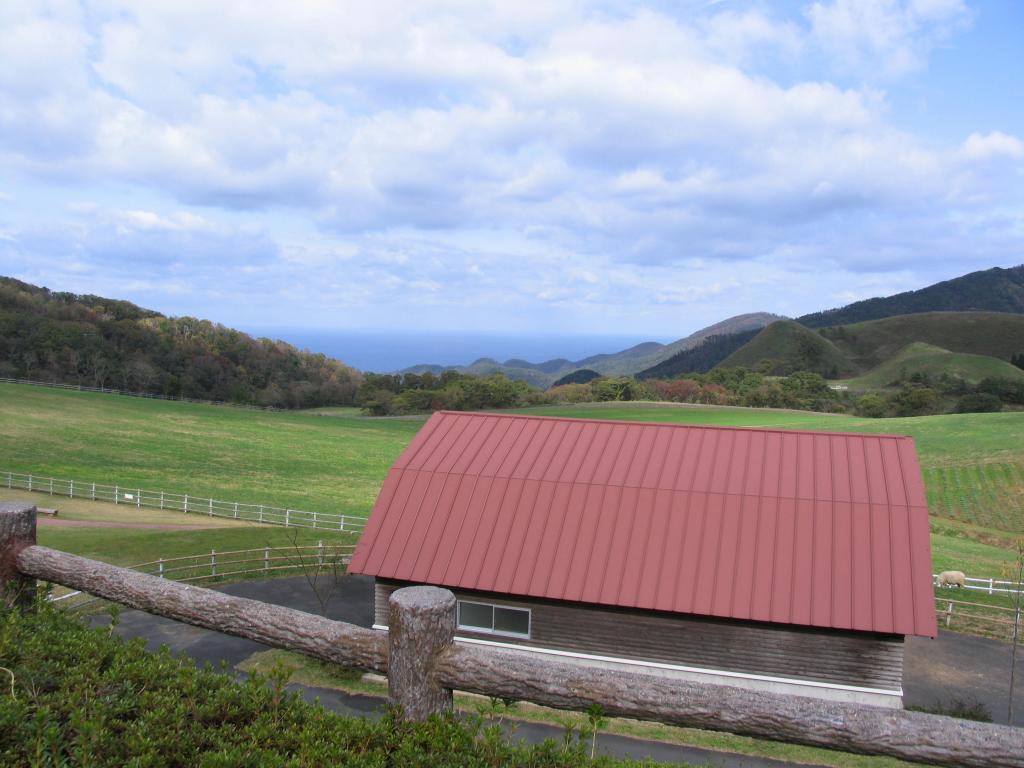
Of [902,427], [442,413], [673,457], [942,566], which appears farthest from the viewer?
[902,427]

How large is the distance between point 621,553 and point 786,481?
422 centimetres

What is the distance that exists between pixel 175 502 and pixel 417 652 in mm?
37539

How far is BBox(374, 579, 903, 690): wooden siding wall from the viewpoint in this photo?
14.8 m

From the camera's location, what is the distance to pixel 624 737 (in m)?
14.6

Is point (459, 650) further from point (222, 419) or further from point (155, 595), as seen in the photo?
point (222, 419)

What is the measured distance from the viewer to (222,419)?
70.8 meters

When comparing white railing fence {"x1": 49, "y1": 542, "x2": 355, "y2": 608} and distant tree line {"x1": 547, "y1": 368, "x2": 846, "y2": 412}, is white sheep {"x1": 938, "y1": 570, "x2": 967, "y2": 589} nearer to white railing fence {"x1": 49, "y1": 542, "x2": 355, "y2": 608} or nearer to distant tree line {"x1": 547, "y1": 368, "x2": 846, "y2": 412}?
white railing fence {"x1": 49, "y1": 542, "x2": 355, "y2": 608}

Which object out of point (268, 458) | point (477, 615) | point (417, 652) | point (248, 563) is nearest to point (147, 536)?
point (248, 563)

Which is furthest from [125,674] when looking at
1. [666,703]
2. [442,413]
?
[442,413]

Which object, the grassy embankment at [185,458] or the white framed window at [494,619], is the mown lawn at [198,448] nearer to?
the grassy embankment at [185,458]

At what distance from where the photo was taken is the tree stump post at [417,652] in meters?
4.29

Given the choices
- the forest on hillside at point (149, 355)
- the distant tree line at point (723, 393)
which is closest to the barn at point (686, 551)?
the distant tree line at point (723, 393)

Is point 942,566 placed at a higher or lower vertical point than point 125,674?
lower

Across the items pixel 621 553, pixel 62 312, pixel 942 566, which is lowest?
pixel 942 566
